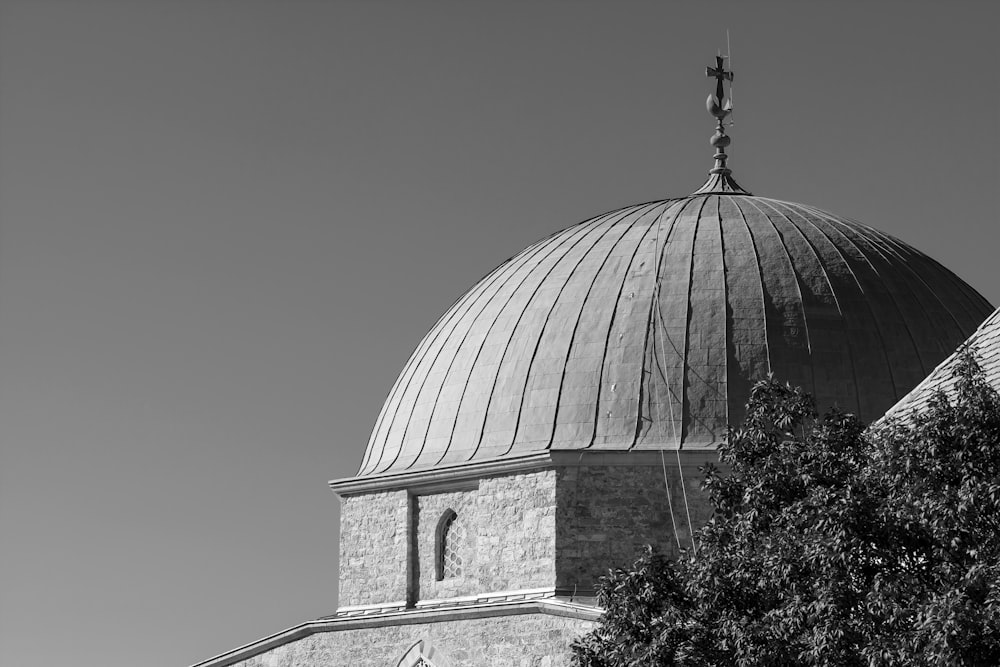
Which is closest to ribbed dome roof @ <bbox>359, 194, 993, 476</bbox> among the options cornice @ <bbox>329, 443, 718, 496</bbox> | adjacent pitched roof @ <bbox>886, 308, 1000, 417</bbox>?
cornice @ <bbox>329, 443, 718, 496</bbox>

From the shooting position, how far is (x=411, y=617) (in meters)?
24.9

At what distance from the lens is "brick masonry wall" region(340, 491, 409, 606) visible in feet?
86.3

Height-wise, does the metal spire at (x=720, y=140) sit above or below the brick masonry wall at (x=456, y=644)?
above

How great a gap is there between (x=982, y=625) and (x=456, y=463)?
45.1 feet

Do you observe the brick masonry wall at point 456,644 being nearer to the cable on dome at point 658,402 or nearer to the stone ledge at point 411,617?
the stone ledge at point 411,617

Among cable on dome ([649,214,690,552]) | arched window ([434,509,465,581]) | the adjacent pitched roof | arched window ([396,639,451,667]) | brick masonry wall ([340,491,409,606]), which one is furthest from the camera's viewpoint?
brick masonry wall ([340,491,409,606])

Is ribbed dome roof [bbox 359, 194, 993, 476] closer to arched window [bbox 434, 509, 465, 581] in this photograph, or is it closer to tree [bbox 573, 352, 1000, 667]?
arched window [bbox 434, 509, 465, 581]

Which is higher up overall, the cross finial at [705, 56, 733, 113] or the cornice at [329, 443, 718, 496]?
the cross finial at [705, 56, 733, 113]

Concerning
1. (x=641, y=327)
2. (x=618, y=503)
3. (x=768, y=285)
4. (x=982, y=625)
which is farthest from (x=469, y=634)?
(x=982, y=625)

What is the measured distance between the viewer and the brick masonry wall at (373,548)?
86.3 feet

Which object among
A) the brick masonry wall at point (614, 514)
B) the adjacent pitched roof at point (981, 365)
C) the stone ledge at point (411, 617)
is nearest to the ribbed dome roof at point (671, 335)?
the brick masonry wall at point (614, 514)

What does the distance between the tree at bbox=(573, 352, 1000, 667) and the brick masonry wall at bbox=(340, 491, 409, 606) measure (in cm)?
1032

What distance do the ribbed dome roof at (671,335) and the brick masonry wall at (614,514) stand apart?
0.49m

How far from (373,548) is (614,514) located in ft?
13.9
